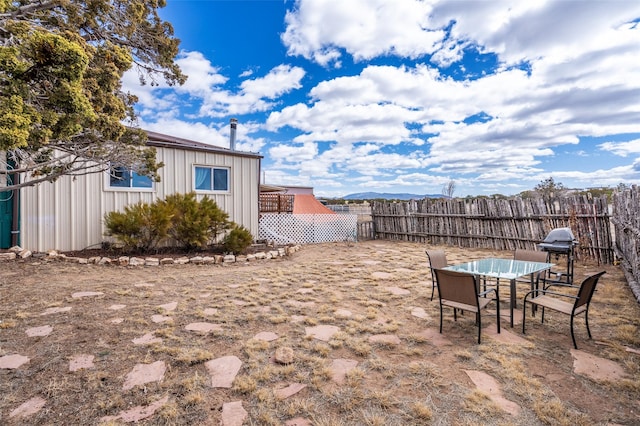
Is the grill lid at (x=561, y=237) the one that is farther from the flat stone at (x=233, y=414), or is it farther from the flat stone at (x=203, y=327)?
the flat stone at (x=233, y=414)

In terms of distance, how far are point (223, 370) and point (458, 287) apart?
2302mm

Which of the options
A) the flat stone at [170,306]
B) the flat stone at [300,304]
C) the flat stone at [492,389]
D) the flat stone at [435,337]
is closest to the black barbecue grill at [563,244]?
the flat stone at [435,337]

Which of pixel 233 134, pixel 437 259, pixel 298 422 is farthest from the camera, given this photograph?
pixel 233 134

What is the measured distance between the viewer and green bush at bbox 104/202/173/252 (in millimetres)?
6612

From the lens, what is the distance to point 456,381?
226 cm

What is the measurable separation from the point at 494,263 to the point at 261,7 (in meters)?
9.61

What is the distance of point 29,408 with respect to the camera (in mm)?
1855

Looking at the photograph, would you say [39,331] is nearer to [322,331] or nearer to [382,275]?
[322,331]

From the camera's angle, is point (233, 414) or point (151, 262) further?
point (151, 262)

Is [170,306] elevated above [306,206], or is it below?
below

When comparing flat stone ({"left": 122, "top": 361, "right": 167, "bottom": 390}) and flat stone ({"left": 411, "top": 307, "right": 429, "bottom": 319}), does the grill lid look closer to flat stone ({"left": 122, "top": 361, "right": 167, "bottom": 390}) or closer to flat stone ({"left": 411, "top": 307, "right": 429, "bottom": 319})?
flat stone ({"left": 411, "top": 307, "right": 429, "bottom": 319})

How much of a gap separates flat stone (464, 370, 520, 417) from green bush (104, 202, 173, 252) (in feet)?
21.1

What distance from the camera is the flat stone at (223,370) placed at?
2.18 m

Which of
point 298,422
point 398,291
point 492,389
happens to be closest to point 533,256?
point 398,291
